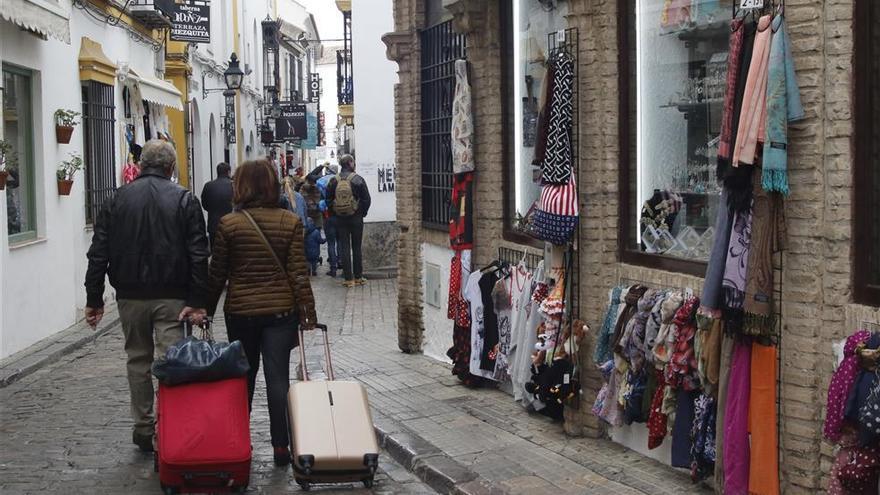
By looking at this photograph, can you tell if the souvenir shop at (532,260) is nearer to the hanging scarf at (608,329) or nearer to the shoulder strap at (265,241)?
the hanging scarf at (608,329)

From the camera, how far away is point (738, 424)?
597 centimetres

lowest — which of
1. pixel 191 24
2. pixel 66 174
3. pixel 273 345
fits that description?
pixel 273 345

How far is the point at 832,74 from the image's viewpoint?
18.0ft

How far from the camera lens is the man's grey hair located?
7.64m

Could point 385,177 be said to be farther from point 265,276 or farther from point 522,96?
point 265,276

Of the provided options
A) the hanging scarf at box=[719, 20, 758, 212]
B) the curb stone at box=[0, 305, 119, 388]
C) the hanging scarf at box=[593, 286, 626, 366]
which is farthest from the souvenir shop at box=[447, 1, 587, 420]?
the curb stone at box=[0, 305, 119, 388]

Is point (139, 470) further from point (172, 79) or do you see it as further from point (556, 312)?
point (172, 79)

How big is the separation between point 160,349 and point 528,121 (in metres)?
3.53

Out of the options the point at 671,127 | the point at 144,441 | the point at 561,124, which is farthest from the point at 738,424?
the point at 144,441

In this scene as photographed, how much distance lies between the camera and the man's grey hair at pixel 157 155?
7.64 m

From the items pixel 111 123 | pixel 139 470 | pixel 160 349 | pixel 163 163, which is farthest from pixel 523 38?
pixel 111 123

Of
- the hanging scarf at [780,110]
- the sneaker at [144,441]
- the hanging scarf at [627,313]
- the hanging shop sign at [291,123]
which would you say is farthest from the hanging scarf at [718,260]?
the hanging shop sign at [291,123]

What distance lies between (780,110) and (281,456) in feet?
12.5

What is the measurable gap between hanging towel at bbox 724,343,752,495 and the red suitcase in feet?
8.59
